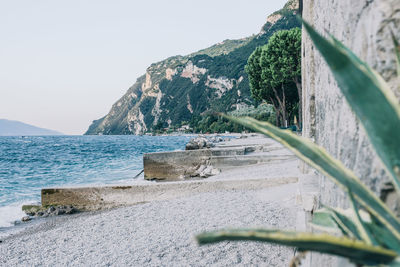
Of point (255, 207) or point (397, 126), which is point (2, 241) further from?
point (397, 126)

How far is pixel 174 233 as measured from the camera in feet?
13.7

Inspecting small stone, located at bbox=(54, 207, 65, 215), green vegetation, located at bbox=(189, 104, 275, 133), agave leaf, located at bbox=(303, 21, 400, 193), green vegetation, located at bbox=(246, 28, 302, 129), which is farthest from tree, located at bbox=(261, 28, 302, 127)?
green vegetation, located at bbox=(189, 104, 275, 133)

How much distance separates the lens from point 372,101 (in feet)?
2.24

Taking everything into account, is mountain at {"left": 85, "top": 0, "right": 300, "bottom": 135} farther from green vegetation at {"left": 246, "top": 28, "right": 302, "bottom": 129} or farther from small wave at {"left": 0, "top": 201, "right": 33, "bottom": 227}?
small wave at {"left": 0, "top": 201, "right": 33, "bottom": 227}

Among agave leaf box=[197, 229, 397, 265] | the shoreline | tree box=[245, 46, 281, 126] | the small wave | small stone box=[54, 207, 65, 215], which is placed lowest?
the small wave

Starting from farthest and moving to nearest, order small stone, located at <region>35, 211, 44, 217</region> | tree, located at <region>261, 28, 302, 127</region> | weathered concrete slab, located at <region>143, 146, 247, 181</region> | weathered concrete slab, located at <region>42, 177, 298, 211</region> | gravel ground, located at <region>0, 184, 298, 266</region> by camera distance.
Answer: tree, located at <region>261, 28, 302, 127</region> → weathered concrete slab, located at <region>143, 146, 247, 181</region> → small stone, located at <region>35, 211, 44, 217</region> → weathered concrete slab, located at <region>42, 177, 298, 211</region> → gravel ground, located at <region>0, 184, 298, 266</region>

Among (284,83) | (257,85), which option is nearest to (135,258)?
(284,83)

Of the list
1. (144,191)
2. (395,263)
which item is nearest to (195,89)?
(144,191)

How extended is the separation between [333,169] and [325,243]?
272mm

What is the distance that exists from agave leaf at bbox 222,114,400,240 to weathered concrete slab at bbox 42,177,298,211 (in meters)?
5.78

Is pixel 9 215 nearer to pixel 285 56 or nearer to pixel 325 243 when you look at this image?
pixel 325 243

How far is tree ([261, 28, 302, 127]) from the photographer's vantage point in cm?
2348

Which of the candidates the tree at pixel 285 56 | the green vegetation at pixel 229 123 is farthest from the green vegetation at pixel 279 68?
the green vegetation at pixel 229 123

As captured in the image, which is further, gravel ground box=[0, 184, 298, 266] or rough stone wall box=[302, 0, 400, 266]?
gravel ground box=[0, 184, 298, 266]
